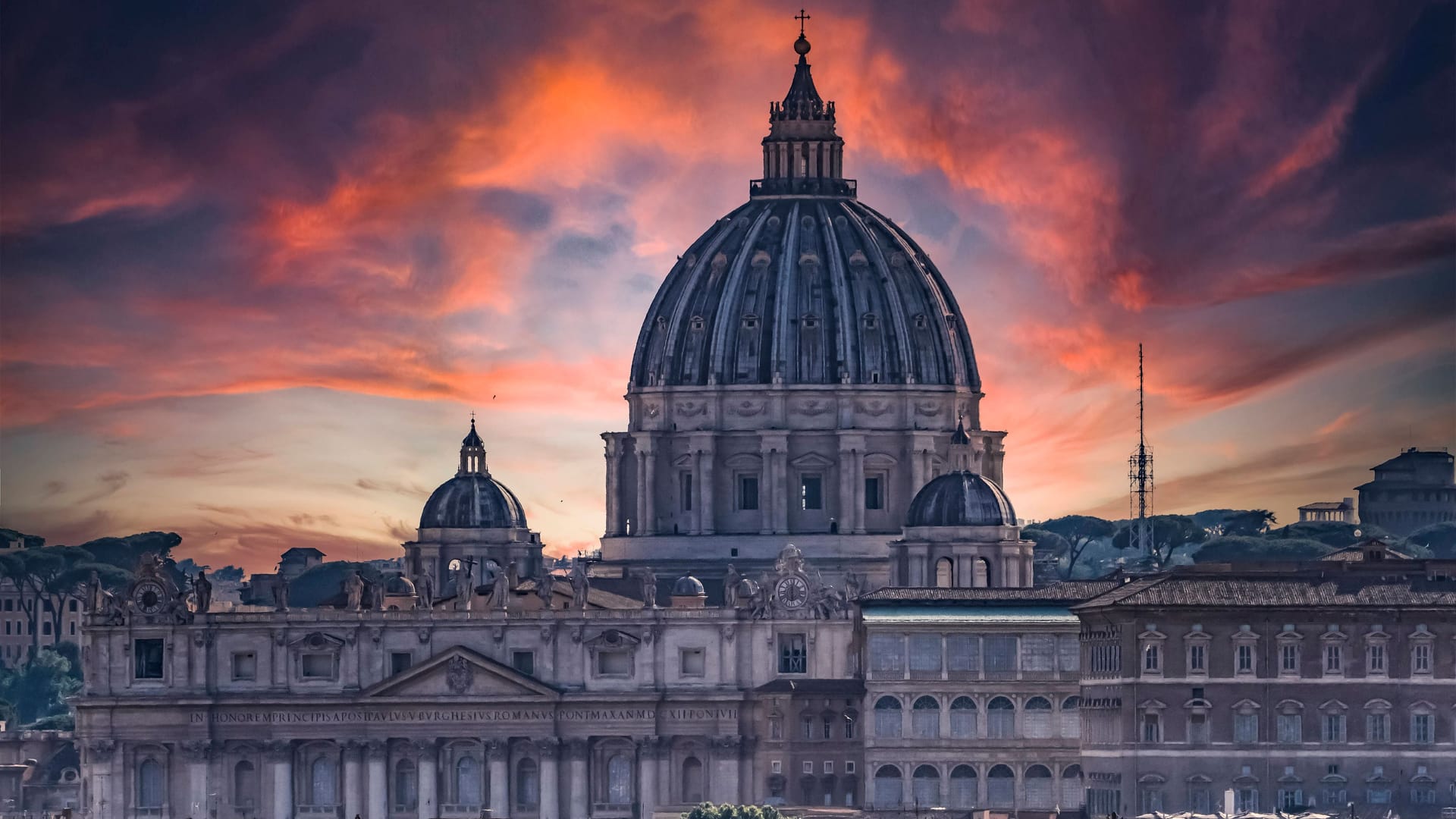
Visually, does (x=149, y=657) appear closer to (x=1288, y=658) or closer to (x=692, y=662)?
(x=692, y=662)

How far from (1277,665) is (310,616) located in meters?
43.3

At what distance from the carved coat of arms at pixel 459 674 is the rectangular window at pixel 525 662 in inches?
72.1

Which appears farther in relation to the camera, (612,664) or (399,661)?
(399,661)

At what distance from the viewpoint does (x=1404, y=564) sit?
16050cm

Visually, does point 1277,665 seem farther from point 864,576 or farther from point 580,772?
point 864,576

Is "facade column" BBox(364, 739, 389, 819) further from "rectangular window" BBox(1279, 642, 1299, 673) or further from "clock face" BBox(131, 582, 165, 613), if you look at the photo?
"rectangular window" BBox(1279, 642, 1299, 673)

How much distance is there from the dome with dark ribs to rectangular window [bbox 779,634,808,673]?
26853 millimetres

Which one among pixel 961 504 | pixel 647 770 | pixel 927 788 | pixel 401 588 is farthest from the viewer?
pixel 961 504

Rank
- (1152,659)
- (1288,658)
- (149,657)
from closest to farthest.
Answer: (1288,658)
(1152,659)
(149,657)

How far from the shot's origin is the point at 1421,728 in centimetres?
14912

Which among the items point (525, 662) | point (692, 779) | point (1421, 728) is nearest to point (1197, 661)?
point (1421, 728)

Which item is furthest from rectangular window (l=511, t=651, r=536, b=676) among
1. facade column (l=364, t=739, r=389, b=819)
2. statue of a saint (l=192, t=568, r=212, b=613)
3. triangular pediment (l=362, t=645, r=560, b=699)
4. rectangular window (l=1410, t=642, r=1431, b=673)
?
rectangular window (l=1410, t=642, r=1431, b=673)

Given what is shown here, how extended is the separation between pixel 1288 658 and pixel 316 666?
43.7 meters

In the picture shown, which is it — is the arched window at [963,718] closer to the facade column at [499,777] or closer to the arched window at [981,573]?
the facade column at [499,777]
